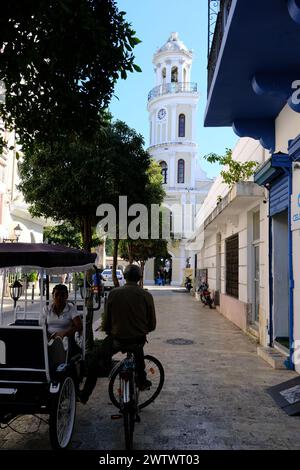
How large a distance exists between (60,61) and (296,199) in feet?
13.7

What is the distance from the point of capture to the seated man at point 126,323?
187 inches

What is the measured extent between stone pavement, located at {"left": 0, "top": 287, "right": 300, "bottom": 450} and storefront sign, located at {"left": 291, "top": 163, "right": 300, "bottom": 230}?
2470 millimetres

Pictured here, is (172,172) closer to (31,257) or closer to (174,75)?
(174,75)

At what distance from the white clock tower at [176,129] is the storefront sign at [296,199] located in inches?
1522

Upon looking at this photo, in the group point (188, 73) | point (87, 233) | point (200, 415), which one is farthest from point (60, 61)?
point (188, 73)

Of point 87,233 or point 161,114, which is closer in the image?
point 87,233

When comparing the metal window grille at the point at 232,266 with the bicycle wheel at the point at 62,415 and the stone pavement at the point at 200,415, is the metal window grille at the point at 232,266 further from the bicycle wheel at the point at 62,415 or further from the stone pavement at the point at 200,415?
the bicycle wheel at the point at 62,415

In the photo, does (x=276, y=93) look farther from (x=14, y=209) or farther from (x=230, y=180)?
(x=14, y=209)

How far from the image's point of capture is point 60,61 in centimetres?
548

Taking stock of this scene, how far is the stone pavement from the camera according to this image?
4.45 m

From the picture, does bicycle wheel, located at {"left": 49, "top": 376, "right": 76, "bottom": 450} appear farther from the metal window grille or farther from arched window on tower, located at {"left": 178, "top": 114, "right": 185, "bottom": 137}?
arched window on tower, located at {"left": 178, "top": 114, "right": 185, "bottom": 137}

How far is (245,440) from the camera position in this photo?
4.52 m

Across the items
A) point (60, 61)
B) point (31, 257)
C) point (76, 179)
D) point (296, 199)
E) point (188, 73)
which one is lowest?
point (31, 257)
